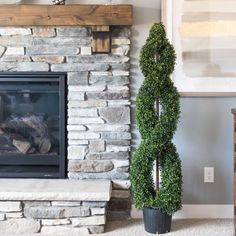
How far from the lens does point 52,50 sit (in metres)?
2.85

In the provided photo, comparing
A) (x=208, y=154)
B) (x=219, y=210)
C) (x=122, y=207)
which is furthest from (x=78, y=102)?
(x=219, y=210)

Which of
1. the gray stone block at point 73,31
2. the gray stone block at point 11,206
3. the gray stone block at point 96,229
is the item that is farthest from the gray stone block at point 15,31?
the gray stone block at point 96,229

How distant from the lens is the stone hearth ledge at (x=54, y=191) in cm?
258

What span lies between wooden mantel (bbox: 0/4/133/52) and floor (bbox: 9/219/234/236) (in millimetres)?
1350

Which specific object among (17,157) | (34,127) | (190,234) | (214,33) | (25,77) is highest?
(214,33)

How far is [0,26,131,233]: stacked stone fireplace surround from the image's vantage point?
284 centimetres

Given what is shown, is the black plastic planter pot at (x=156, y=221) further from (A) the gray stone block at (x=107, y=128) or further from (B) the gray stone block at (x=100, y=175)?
(A) the gray stone block at (x=107, y=128)

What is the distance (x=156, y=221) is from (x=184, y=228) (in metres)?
0.26

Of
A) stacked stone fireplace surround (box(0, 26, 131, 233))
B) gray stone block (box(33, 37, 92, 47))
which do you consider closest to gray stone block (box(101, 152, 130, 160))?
stacked stone fireplace surround (box(0, 26, 131, 233))

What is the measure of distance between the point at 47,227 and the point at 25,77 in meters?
1.04

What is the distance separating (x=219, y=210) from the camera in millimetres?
2953

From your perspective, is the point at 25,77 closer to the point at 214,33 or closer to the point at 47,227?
the point at 47,227

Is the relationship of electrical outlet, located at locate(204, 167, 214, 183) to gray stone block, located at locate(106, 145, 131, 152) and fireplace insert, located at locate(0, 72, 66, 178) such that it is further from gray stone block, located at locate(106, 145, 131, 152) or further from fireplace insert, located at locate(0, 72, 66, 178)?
fireplace insert, located at locate(0, 72, 66, 178)

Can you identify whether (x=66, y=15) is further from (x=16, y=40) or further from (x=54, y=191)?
(x=54, y=191)
